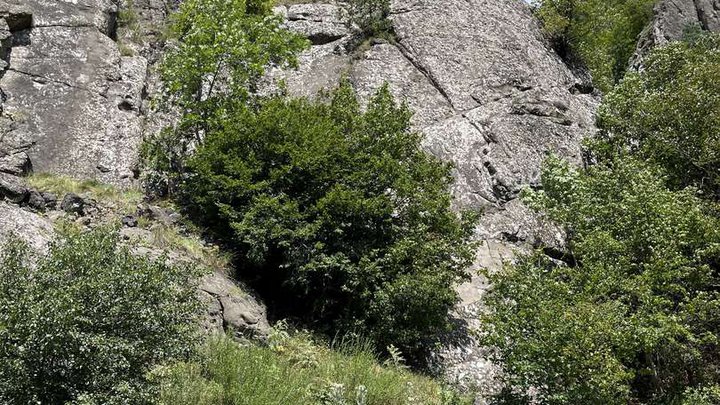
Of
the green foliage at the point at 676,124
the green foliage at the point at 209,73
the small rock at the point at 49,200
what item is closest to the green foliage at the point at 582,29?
the green foliage at the point at 676,124

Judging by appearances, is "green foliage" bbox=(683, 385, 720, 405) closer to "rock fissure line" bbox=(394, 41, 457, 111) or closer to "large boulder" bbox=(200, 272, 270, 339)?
"large boulder" bbox=(200, 272, 270, 339)

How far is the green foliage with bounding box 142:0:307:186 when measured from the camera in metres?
15.8

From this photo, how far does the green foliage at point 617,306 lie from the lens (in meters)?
10.3

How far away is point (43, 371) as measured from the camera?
7.00 meters

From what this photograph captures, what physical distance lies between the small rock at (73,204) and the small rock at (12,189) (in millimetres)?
728

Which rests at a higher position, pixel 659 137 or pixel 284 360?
pixel 659 137

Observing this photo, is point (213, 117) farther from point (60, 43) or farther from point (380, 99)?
point (60, 43)

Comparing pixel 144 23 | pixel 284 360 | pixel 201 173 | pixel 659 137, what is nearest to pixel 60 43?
pixel 144 23

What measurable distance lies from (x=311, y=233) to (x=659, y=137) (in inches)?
398

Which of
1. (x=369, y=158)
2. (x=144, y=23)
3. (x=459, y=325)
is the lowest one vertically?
(x=459, y=325)

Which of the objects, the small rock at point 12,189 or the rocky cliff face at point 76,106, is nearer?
the small rock at point 12,189

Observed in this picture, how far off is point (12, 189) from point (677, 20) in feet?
78.7

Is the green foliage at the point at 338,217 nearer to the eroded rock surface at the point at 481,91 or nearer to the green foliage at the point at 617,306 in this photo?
the green foliage at the point at 617,306

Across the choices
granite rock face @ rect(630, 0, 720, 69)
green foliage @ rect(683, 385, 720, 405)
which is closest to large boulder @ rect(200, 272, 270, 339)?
green foliage @ rect(683, 385, 720, 405)
